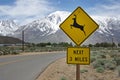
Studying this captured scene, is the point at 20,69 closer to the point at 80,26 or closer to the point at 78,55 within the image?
the point at 78,55

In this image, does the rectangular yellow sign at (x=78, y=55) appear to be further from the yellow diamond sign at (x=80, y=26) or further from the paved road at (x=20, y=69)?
the paved road at (x=20, y=69)

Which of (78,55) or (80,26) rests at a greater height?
(80,26)

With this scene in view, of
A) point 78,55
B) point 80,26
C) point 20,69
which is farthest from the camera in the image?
point 20,69

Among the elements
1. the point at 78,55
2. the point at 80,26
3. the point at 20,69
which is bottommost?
the point at 20,69

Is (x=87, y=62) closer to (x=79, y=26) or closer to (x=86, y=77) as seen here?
(x=79, y=26)

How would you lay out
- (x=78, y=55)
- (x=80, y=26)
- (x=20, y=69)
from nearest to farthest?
(x=80, y=26), (x=78, y=55), (x=20, y=69)

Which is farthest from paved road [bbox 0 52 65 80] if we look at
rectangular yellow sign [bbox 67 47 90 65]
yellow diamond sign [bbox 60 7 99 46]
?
yellow diamond sign [bbox 60 7 99 46]

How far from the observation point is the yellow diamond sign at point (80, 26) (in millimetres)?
10562

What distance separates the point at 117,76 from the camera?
19.4 meters

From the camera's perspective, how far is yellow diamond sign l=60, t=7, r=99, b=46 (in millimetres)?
10562

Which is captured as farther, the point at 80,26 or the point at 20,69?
the point at 20,69

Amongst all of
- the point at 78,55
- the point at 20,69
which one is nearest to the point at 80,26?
the point at 78,55

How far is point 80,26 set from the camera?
417 inches

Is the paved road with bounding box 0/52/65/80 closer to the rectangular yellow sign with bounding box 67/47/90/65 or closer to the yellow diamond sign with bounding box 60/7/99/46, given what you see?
the rectangular yellow sign with bounding box 67/47/90/65
